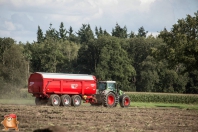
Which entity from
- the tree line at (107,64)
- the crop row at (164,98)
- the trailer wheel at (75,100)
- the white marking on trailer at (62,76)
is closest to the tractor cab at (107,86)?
the white marking on trailer at (62,76)

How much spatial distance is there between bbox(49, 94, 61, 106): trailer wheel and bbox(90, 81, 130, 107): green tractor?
3.95 m

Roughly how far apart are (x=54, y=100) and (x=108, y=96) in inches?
195

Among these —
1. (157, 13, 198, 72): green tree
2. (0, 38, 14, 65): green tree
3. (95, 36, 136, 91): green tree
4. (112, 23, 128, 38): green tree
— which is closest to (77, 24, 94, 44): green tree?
(112, 23, 128, 38): green tree

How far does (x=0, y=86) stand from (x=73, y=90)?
21580 millimetres

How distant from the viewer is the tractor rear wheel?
118 ft

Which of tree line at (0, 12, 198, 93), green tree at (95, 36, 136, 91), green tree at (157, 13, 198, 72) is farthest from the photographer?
green tree at (95, 36, 136, 91)

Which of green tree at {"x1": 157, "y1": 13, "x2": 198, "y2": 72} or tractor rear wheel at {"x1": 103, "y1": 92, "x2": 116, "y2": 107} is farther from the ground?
green tree at {"x1": 157, "y1": 13, "x2": 198, "y2": 72}

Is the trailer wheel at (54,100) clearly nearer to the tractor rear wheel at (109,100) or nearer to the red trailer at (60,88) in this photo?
the red trailer at (60,88)

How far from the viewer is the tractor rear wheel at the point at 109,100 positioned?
35.8 m

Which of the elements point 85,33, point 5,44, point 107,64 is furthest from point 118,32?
point 5,44

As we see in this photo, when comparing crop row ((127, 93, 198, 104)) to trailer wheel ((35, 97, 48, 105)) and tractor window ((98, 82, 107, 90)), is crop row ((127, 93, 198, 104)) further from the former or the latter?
trailer wheel ((35, 97, 48, 105))

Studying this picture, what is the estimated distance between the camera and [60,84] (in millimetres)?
34812

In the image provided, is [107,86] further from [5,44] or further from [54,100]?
[5,44]

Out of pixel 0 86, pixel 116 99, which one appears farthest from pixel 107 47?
pixel 116 99
